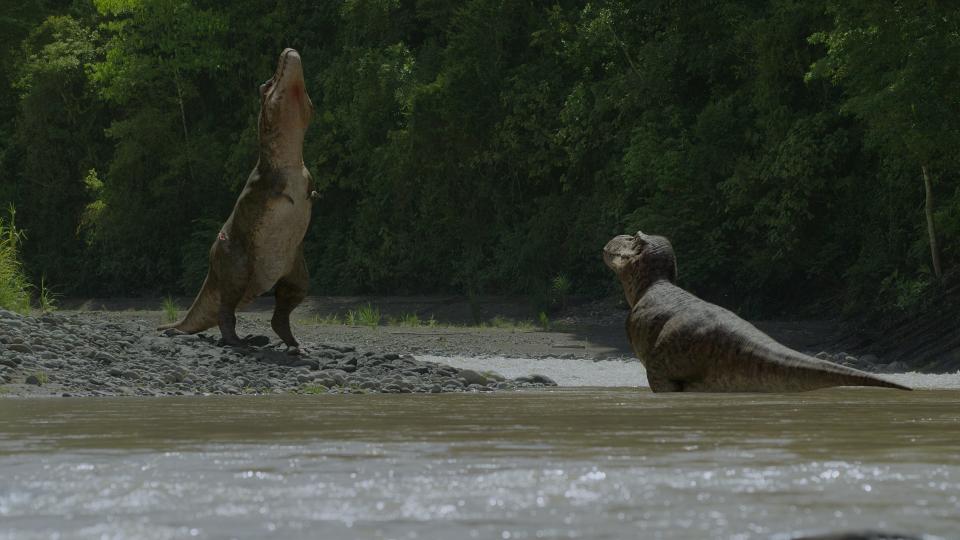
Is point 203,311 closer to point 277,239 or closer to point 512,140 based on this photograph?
point 277,239

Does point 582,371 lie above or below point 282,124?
below

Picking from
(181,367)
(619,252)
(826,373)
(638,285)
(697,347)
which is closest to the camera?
(826,373)

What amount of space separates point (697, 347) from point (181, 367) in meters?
4.19

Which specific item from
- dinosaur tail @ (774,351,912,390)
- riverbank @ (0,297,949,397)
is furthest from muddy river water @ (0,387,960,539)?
riverbank @ (0,297,949,397)

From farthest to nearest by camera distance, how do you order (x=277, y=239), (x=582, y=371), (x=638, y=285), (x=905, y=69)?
(x=905, y=69) → (x=582, y=371) → (x=277, y=239) → (x=638, y=285)

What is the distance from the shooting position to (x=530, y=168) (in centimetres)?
2822

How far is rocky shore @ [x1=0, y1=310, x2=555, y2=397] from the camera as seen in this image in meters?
9.95

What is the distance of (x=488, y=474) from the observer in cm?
386

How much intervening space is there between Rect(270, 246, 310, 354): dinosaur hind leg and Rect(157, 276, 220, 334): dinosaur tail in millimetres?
611

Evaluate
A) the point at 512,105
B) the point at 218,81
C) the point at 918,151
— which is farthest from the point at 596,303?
the point at 218,81

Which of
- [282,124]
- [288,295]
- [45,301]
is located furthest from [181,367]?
[45,301]

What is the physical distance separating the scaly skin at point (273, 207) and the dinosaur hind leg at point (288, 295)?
4 cm

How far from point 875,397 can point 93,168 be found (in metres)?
32.7

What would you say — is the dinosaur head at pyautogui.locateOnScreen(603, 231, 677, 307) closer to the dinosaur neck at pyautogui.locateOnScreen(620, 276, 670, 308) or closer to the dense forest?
the dinosaur neck at pyautogui.locateOnScreen(620, 276, 670, 308)
